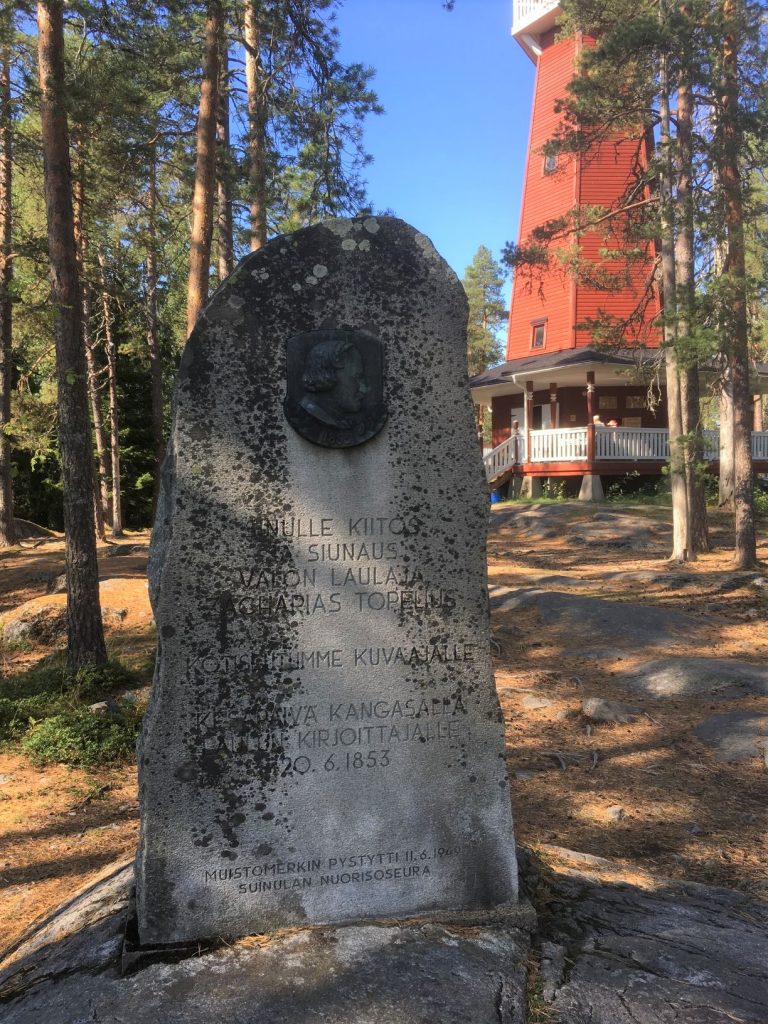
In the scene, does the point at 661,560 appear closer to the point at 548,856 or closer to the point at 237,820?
the point at 548,856

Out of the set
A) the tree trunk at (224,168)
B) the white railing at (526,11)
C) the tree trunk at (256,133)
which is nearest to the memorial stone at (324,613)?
the tree trunk at (224,168)

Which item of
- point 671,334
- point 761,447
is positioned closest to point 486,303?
point 761,447

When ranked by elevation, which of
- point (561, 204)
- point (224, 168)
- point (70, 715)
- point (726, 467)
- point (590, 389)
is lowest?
point (70, 715)

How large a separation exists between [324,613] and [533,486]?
2359cm

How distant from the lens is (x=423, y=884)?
3.00 meters

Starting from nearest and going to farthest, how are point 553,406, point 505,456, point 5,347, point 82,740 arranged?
point 82,740 → point 5,347 → point 505,456 → point 553,406

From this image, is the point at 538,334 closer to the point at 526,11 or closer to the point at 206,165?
the point at 526,11

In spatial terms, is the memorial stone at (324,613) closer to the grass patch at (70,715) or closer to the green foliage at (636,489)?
the grass patch at (70,715)

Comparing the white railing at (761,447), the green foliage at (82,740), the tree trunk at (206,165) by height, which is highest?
the tree trunk at (206,165)

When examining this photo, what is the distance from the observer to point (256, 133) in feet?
40.3

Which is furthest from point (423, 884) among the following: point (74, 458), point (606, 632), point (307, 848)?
point (606, 632)

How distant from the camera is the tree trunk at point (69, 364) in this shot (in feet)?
24.9

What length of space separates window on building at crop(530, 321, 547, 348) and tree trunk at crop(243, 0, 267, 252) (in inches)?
662

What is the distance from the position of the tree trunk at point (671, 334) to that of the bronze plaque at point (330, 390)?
35.8ft
